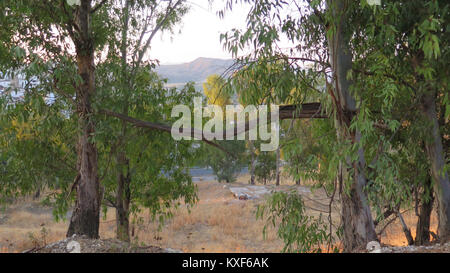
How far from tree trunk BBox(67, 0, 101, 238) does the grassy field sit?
327 centimetres

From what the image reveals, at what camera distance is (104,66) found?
6.97m

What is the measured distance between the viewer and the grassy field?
10.5m

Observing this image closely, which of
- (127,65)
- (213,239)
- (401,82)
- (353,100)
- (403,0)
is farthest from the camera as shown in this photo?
(213,239)

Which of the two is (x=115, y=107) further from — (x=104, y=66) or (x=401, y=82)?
(x=401, y=82)

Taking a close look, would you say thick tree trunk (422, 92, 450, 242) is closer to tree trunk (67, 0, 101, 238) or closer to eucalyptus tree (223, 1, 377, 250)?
eucalyptus tree (223, 1, 377, 250)

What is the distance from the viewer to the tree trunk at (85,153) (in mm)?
5586

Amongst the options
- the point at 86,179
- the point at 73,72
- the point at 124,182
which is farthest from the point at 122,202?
the point at 73,72

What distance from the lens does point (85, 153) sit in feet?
18.7

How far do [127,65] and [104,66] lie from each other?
0.47 m

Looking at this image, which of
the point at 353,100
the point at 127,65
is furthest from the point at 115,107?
the point at 353,100

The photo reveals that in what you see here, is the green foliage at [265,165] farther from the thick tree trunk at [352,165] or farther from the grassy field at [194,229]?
the thick tree trunk at [352,165]

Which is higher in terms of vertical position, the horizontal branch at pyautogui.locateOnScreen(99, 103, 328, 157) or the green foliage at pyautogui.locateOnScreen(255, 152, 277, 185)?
the horizontal branch at pyautogui.locateOnScreen(99, 103, 328, 157)

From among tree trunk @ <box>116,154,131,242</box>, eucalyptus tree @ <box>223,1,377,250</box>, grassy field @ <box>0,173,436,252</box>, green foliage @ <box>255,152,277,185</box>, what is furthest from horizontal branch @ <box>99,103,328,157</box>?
green foliage @ <box>255,152,277,185</box>

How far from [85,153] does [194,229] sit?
7.82m
